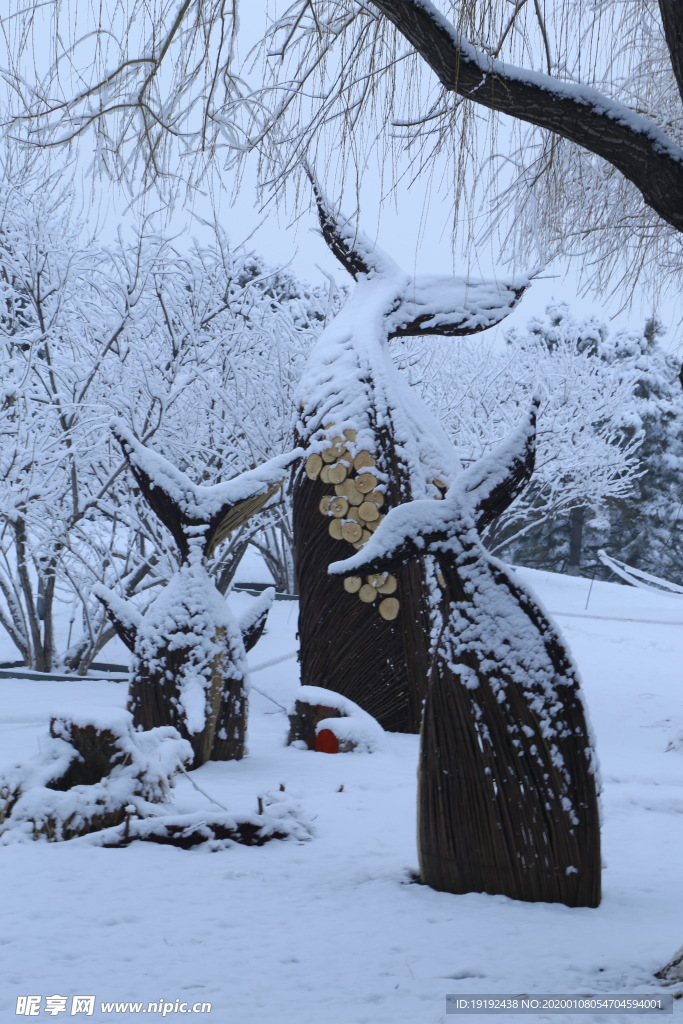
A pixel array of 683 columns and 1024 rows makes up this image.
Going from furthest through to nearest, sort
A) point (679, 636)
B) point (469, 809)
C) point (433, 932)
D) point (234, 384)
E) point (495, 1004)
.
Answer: point (679, 636) < point (234, 384) < point (469, 809) < point (433, 932) < point (495, 1004)

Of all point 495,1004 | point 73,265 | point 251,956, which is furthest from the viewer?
point 73,265

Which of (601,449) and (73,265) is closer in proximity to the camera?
(73,265)

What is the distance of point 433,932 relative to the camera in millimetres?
2150

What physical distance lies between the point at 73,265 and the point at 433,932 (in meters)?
7.11

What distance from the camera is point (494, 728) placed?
2365 millimetres

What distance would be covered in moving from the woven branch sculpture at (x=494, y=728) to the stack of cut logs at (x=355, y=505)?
6.93 feet

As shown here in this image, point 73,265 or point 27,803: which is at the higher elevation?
point 73,265

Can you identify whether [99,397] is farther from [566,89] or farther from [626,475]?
[626,475]

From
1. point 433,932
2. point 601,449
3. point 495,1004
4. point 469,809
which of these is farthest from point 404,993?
point 601,449

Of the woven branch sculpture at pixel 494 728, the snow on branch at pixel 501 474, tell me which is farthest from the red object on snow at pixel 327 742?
the snow on branch at pixel 501 474

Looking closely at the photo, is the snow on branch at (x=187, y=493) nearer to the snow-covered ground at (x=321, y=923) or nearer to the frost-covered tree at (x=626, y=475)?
the snow-covered ground at (x=321, y=923)

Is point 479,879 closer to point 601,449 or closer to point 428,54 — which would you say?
point 428,54

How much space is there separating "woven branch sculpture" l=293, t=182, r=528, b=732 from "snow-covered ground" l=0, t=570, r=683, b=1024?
3.57ft

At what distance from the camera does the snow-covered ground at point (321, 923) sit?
1831 mm
